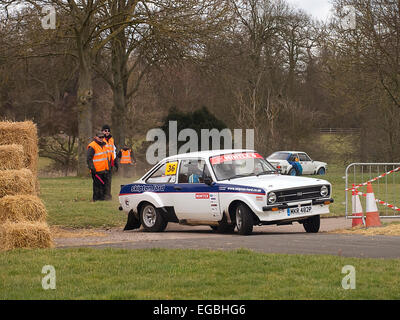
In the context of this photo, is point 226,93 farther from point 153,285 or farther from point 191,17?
point 153,285

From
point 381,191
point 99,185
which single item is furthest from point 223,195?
point 381,191

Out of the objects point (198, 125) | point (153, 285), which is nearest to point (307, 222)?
point (153, 285)

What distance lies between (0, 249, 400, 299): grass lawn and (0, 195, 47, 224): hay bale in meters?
1.60

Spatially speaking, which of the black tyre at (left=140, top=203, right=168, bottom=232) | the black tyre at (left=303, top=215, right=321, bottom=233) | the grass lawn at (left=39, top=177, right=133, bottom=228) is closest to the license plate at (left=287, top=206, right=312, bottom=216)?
the black tyre at (left=303, top=215, right=321, bottom=233)

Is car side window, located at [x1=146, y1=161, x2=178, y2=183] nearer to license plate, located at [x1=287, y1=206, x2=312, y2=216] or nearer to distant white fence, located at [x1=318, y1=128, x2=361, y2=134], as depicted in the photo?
license plate, located at [x1=287, y1=206, x2=312, y2=216]

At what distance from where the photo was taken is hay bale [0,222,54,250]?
38.0ft

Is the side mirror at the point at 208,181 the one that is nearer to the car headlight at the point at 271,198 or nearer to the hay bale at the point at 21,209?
the car headlight at the point at 271,198

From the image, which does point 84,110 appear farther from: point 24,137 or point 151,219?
point 151,219

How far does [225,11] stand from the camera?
34750mm

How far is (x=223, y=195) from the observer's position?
14.6 meters

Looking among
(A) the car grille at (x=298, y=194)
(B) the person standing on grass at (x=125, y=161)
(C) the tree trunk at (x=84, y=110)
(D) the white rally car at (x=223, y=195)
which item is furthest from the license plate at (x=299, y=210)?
(B) the person standing on grass at (x=125, y=161)

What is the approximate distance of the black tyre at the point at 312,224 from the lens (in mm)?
14983
